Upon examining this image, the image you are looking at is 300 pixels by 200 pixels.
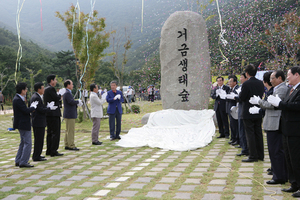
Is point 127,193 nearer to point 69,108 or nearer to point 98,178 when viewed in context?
point 98,178

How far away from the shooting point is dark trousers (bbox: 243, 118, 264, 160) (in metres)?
4.95

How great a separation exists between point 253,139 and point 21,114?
4.44m

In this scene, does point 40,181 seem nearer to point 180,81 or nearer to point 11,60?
Answer: point 180,81

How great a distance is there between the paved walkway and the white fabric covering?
557mm

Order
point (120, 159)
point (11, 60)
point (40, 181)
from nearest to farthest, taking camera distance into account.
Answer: point (40, 181)
point (120, 159)
point (11, 60)

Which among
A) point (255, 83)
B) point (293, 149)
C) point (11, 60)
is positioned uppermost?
point (11, 60)

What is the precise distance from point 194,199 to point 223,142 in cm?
403

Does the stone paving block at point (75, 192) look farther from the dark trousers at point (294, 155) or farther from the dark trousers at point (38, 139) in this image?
the dark trousers at point (294, 155)

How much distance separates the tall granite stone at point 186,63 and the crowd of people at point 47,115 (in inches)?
98.1

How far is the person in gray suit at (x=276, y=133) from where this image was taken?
145 inches

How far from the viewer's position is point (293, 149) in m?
3.23

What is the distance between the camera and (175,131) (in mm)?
8070

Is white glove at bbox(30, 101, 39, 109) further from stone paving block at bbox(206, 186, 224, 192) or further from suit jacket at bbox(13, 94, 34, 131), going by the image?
stone paving block at bbox(206, 186, 224, 192)

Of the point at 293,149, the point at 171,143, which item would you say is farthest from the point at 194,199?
the point at 171,143
